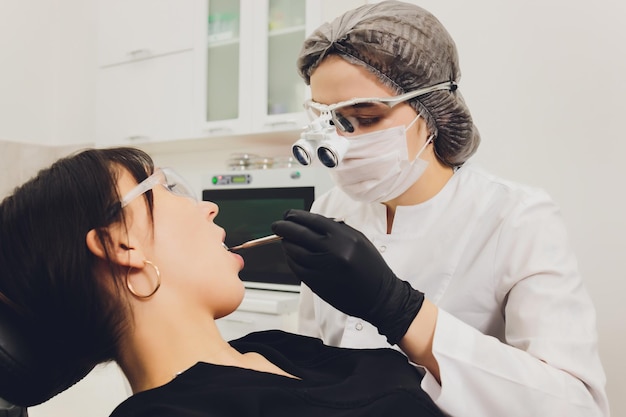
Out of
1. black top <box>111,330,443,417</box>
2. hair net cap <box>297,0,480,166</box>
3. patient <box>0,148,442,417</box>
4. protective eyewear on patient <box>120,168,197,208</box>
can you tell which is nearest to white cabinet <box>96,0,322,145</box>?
hair net cap <box>297,0,480,166</box>

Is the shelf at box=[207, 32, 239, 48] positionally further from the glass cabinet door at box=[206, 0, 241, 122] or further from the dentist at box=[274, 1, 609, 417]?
the dentist at box=[274, 1, 609, 417]

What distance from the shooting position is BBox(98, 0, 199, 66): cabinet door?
2781mm

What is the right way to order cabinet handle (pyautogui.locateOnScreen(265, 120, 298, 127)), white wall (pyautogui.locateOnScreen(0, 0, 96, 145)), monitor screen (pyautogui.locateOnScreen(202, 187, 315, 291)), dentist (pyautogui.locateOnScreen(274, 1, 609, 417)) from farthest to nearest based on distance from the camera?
white wall (pyautogui.locateOnScreen(0, 0, 96, 145)) → cabinet handle (pyautogui.locateOnScreen(265, 120, 298, 127)) → monitor screen (pyautogui.locateOnScreen(202, 187, 315, 291)) → dentist (pyautogui.locateOnScreen(274, 1, 609, 417))

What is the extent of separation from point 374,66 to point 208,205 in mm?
463

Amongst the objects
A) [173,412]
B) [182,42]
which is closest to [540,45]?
[173,412]

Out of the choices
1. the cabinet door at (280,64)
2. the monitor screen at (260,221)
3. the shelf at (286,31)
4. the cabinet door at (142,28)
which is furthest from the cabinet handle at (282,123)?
the cabinet door at (142,28)

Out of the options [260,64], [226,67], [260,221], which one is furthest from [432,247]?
[226,67]

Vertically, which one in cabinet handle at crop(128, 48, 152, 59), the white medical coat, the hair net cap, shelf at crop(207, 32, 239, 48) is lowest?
the white medical coat

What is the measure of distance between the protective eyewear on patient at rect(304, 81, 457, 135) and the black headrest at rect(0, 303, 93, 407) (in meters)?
0.69

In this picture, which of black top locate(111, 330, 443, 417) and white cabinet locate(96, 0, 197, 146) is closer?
black top locate(111, 330, 443, 417)

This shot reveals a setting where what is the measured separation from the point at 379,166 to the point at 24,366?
757 mm

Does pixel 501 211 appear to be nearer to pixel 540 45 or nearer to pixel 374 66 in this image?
pixel 374 66

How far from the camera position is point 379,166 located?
1106 millimetres

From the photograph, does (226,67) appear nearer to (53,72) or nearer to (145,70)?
(145,70)
